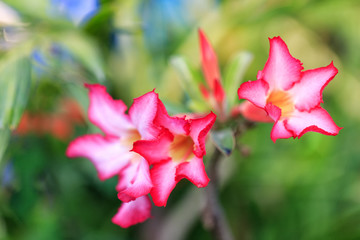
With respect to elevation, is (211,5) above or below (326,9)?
above

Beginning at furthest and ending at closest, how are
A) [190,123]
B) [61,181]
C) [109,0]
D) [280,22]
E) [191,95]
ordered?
[280,22] → [61,181] → [109,0] → [191,95] → [190,123]

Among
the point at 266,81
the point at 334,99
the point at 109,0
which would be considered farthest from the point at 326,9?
the point at 266,81

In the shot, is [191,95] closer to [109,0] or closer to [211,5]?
[109,0]

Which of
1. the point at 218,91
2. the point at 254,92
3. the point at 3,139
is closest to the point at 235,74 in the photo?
the point at 218,91

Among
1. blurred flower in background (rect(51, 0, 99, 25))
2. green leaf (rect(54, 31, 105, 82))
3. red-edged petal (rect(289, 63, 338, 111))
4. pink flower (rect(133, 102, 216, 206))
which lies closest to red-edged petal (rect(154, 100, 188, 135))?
pink flower (rect(133, 102, 216, 206))

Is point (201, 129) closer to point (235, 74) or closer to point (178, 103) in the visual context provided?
point (235, 74)

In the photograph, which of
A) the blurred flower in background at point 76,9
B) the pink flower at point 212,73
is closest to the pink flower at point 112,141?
the pink flower at point 212,73
